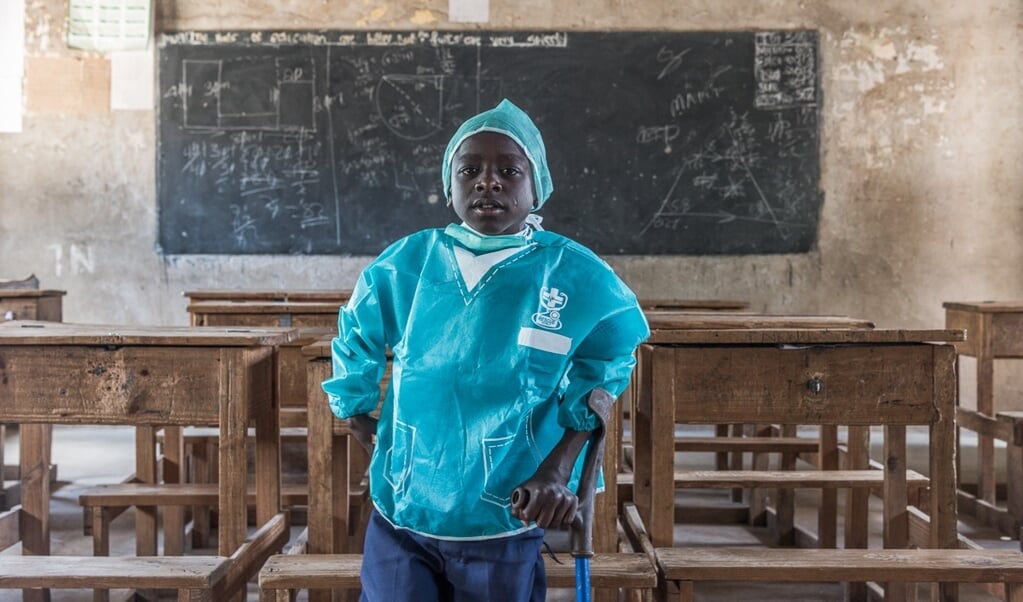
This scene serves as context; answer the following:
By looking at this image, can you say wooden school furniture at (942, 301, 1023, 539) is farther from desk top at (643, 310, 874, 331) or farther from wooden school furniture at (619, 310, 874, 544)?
desk top at (643, 310, 874, 331)

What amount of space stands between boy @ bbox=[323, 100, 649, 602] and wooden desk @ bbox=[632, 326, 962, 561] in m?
0.62

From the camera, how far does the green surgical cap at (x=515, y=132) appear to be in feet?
3.92

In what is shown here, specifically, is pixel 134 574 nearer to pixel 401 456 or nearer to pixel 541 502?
pixel 401 456

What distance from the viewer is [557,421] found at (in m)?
1.18

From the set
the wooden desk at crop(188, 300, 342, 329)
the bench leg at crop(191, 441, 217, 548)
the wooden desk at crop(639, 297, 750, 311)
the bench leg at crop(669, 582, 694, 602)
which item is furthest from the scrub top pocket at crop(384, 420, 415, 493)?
the wooden desk at crop(639, 297, 750, 311)

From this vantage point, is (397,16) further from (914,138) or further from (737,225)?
(914,138)

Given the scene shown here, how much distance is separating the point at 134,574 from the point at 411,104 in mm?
4229

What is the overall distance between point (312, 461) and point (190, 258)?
4.10 metres

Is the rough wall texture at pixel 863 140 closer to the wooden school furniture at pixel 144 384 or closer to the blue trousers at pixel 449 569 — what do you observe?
the wooden school furniture at pixel 144 384

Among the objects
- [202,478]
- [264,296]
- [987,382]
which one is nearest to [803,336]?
[987,382]

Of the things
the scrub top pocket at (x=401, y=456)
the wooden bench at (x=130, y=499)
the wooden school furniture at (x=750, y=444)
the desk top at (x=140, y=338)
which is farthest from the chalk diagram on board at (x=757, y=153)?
the scrub top pocket at (x=401, y=456)

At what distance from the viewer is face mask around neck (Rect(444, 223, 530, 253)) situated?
121cm

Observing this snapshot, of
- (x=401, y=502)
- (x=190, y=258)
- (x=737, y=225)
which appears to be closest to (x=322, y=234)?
(x=190, y=258)

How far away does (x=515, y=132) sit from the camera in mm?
1197
